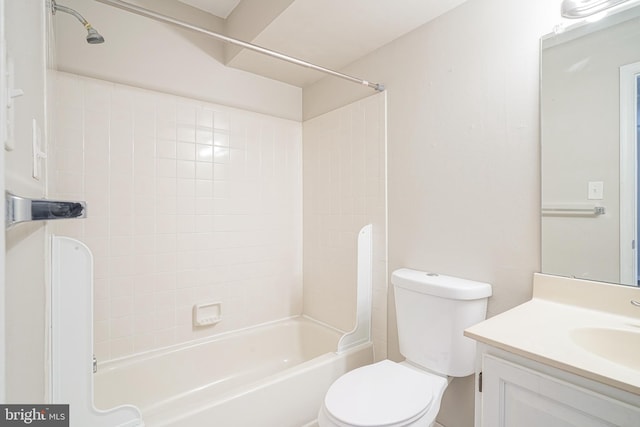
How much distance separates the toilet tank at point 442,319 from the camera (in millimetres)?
1324

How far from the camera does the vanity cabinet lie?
70cm

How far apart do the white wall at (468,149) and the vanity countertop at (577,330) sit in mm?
126

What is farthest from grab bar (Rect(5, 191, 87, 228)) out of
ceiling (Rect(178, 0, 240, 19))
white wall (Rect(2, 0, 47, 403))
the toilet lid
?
ceiling (Rect(178, 0, 240, 19))

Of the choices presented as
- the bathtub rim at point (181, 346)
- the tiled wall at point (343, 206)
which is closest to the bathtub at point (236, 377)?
the bathtub rim at point (181, 346)

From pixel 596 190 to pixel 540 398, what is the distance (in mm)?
779

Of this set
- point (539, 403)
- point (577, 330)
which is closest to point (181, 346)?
point (539, 403)

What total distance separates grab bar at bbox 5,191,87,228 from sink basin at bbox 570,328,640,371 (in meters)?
1.36

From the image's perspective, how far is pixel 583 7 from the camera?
1.07m

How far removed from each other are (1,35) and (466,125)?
1.58 m

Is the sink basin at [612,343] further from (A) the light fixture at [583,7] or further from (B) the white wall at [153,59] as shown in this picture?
(B) the white wall at [153,59]

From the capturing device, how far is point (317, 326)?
7.45 ft

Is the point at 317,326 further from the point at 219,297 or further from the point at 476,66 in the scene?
the point at 476,66

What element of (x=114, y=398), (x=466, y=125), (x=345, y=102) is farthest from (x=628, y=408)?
(x=114, y=398)

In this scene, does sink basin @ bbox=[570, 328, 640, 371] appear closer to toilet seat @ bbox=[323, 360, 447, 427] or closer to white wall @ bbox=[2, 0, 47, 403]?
toilet seat @ bbox=[323, 360, 447, 427]
